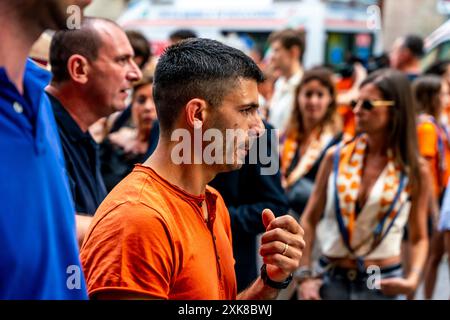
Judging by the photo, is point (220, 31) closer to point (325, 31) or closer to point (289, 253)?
point (325, 31)

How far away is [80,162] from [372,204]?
1.56 m

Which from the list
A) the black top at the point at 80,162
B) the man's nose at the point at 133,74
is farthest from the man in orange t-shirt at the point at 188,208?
the man's nose at the point at 133,74

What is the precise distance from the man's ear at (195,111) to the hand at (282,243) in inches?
13.0

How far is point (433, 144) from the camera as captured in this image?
5773mm

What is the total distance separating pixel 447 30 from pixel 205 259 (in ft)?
17.0

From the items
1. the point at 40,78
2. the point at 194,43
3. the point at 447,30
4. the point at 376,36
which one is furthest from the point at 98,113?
the point at 376,36

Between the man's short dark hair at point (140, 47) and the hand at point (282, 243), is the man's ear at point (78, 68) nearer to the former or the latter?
the hand at point (282, 243)

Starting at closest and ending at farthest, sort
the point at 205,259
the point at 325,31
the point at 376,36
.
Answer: the point at 205,259
the point at 325,31
the point at 376,36

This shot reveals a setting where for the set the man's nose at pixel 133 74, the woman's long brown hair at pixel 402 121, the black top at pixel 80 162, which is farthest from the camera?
the woman's long brown hair at pixel 402 121

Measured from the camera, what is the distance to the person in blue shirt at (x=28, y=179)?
1.23 meters

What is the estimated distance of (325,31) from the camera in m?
14.0

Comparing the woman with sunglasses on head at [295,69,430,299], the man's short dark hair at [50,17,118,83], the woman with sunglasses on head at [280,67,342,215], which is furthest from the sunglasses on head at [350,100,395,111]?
the man's short dark hair at [50,17,118,83]

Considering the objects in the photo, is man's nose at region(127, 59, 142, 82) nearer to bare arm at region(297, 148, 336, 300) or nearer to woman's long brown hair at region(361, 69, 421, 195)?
bare arm at region(297, 148, 336, 300)

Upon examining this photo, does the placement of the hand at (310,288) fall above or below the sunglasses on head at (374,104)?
below
